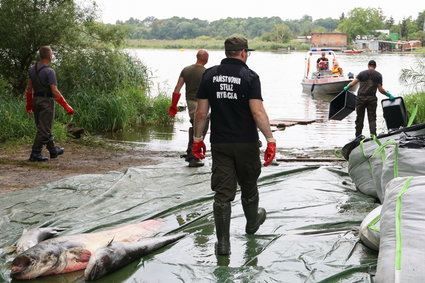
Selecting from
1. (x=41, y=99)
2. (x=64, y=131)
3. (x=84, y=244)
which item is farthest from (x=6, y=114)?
(x=84, y=244)

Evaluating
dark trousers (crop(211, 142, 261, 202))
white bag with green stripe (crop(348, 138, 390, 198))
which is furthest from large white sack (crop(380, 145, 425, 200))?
dark trousers (crop(211, 142, 261, 202))

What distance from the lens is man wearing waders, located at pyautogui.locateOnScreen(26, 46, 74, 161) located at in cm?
902

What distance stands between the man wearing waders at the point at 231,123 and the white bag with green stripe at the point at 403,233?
98cm

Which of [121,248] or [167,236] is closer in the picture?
[121,248]

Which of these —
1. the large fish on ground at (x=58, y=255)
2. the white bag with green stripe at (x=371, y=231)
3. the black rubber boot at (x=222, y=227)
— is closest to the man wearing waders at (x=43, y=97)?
the large fish on ground at (x=58, y=255)

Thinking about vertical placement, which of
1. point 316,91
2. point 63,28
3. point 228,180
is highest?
point 63,28

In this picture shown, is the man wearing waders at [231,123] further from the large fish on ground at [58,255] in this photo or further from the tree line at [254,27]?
the tree line at [254,27]

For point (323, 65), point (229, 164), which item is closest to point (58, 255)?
point (229, 164)

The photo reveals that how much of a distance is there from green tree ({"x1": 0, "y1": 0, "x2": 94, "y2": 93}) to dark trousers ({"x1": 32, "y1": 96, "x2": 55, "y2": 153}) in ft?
18.3

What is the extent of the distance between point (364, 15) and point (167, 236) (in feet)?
488

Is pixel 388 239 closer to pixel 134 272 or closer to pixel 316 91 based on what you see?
pixel 134 272

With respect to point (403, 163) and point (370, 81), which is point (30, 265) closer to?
point (403, 163)

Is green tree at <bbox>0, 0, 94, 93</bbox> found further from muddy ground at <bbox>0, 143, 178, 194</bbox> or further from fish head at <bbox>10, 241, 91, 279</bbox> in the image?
fish head at <bbox>10, 241, 91, 279</bbox>

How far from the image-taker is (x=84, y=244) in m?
4.87
